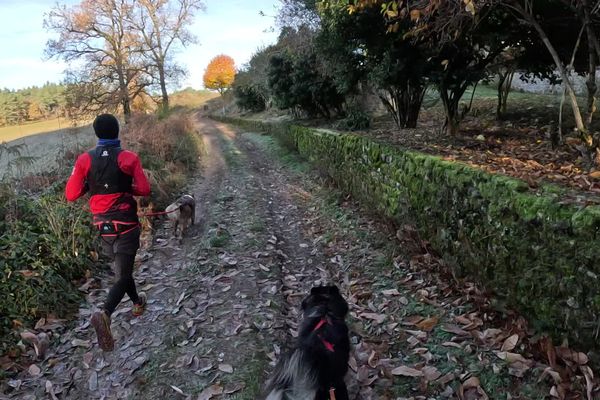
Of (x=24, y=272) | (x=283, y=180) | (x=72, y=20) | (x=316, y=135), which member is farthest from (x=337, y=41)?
(x=72, y=20)

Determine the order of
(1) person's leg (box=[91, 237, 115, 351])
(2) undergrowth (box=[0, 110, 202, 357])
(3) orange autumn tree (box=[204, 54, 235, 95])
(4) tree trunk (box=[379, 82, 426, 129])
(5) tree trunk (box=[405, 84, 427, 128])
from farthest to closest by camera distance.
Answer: (3) orange autumn tree (box=[204, 54, 235, 95]) < (4) tree trunk (box=[379, 82, 426, 129]) < (5) tree trunk (box=[405, 84, 427, 128]) < (2) undergrowth (box=[0, 110, 202, 357]) < (1) person's leg (box=[91, 237, 115, 351])

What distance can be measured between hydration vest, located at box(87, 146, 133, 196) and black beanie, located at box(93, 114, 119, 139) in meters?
0.13

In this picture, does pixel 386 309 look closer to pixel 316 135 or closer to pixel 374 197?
pixel 374 197

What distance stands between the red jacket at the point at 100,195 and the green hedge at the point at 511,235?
134 inches

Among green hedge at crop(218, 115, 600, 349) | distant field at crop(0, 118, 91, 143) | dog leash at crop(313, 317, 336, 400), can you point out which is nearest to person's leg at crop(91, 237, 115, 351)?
dog leash at crop(313, 317, 336, 400)

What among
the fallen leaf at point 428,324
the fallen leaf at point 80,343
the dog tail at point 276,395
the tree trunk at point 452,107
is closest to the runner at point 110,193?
the fallen leaf at point 80,343

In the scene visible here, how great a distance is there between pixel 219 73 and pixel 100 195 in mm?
69435

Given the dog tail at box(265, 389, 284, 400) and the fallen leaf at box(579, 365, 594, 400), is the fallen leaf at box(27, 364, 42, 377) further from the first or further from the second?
the fallen leaf at box(579, 365, 594, 400)

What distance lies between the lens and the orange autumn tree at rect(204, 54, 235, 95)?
68.5 m

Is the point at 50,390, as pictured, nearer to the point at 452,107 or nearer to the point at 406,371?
the point at 406,371

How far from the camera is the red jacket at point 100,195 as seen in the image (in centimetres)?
401

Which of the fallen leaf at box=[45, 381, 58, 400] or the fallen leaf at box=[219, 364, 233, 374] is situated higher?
the fallen leaf at box=[219, 364, 233, 374]

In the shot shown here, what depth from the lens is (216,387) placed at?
3.66 m

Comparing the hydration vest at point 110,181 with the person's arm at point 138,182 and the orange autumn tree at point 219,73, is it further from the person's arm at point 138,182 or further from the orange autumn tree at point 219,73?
the orange autumn tree at point 219,73
